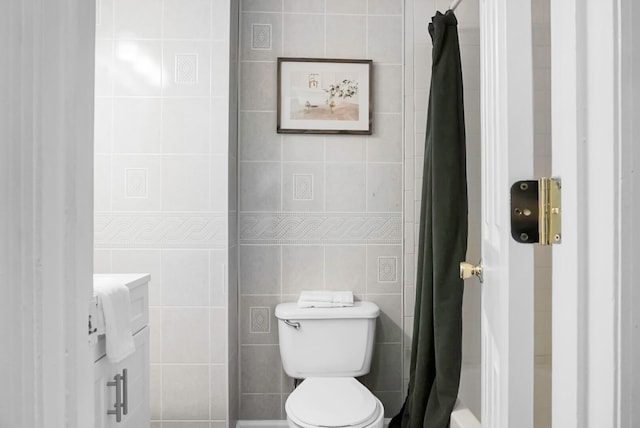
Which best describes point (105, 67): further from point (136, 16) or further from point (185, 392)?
point (185, 392)

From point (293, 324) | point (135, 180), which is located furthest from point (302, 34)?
point (293, 324)

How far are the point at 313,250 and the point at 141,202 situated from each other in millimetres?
822

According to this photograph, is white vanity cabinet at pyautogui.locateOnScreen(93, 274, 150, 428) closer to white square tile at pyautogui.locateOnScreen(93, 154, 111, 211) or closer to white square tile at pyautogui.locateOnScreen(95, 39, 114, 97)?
white square tile at pyautogui.locateOnScreen(93, 154, 111, 211)

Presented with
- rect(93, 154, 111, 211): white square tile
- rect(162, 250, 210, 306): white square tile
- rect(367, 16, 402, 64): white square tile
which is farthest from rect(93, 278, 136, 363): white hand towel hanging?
rect(367, 16, 402, 64): white square tile

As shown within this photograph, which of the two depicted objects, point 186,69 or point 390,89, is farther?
point 390,89

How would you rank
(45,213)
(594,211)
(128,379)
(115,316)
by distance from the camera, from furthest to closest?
(128,379) → (115,316) → (594,211) → (45,213)

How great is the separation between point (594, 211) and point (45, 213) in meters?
0.52

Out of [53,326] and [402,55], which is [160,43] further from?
[53,326]

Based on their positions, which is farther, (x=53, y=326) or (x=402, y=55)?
(x=402, y=55)

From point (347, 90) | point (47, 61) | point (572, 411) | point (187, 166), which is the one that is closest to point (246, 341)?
point (187, 166)

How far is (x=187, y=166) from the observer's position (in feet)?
7.01

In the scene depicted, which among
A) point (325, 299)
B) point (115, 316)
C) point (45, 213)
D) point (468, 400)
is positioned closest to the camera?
point (45, 213)

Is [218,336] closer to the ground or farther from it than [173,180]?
closer to the ground

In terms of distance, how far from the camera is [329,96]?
237 centimetres
